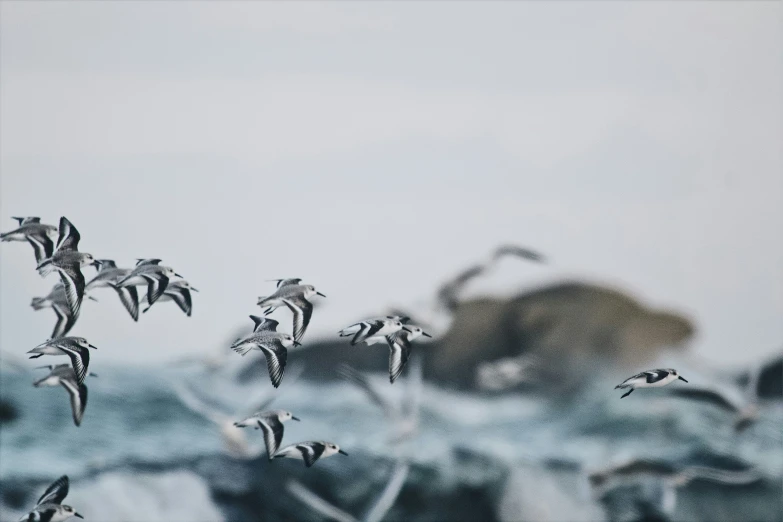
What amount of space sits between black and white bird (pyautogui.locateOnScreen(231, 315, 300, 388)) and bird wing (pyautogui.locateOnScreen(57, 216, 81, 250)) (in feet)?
3.47

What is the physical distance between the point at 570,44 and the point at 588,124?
0.82 meters

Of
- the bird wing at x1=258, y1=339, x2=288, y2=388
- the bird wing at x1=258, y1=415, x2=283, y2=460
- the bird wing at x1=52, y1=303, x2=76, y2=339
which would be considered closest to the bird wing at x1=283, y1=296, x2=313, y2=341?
the bird wing at x1=258, y1=339, x2=288, y2=388

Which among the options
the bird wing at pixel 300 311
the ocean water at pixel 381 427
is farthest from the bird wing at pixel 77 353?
the ocean water at pixel 381 427

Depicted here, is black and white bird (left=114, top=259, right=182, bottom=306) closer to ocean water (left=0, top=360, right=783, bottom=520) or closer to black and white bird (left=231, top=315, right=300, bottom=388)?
black and white bird (left=231, top=315, right=300, bottom=388)

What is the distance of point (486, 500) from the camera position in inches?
458

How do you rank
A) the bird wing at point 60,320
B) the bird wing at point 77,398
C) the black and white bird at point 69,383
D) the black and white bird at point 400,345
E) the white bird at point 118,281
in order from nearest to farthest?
the black and white bird at point 400,345 < the white bird at point 118,281 < the bird wing at point 77,398 < the black and white bird at point 69,383 < the bird wing at point 60,320

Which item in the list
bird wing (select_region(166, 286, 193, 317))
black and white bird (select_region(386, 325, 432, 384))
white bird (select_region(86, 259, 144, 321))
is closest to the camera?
black and white bird (select_region(386, 325, 432, 384))

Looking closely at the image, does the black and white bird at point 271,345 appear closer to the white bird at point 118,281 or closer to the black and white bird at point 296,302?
the black and white bird at point 296,302

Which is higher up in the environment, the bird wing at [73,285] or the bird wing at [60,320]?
the bird wing at [60,320]

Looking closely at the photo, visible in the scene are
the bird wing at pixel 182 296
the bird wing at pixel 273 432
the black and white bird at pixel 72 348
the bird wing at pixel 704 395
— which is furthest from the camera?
the bird wing at pixel 704 395

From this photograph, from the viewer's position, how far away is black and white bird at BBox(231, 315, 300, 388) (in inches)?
237

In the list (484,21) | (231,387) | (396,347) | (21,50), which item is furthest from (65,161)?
(396,347)

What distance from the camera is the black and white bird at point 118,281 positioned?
7008 millimetres

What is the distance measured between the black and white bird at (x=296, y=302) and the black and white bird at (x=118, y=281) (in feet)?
3.21
